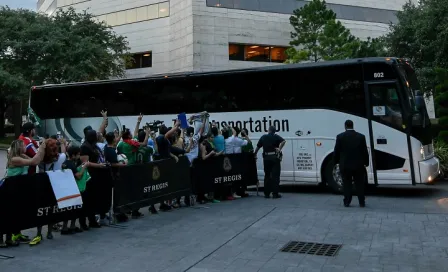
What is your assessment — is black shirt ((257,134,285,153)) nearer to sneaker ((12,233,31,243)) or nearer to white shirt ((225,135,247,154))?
white shirt ((225,135,247,154))

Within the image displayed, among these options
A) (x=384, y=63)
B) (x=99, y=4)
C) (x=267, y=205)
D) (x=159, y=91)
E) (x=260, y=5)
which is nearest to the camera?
(x=267, y=205)

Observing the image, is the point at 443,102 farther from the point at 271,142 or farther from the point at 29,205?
the point at 29,205

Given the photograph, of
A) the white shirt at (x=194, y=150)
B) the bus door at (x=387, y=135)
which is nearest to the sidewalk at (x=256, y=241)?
the bus door at (x=387, y=135)

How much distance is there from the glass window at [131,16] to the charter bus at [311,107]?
31.1 meters

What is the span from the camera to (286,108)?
12828 millimetres

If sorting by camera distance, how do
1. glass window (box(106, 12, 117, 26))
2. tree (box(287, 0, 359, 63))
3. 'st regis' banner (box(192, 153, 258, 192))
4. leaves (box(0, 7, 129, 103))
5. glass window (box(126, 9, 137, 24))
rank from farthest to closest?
glass window (box(106, 12, 117, 26)), glass window (box(126, 9, 137, 24)), leaves (box(0, 7, 129, 103)), tree (box(287, 0, 359, 63)), 'st regis' banner (box(192, 153, 258, 192))

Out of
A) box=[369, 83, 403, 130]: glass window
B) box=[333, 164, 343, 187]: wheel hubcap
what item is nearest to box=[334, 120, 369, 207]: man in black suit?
box=[369, 83, 403, 130]: glass window

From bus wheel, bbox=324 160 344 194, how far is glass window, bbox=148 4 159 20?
35.1 m

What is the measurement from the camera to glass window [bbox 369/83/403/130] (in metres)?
11.2

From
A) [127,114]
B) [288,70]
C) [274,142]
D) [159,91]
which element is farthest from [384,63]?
[127,114]

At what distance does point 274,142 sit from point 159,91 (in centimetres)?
522

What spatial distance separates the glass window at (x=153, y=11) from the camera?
4343cm

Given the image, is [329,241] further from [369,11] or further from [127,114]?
[369,11]

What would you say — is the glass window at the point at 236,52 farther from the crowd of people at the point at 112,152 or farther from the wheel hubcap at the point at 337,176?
the wheel hubcap at the point at 337,176
